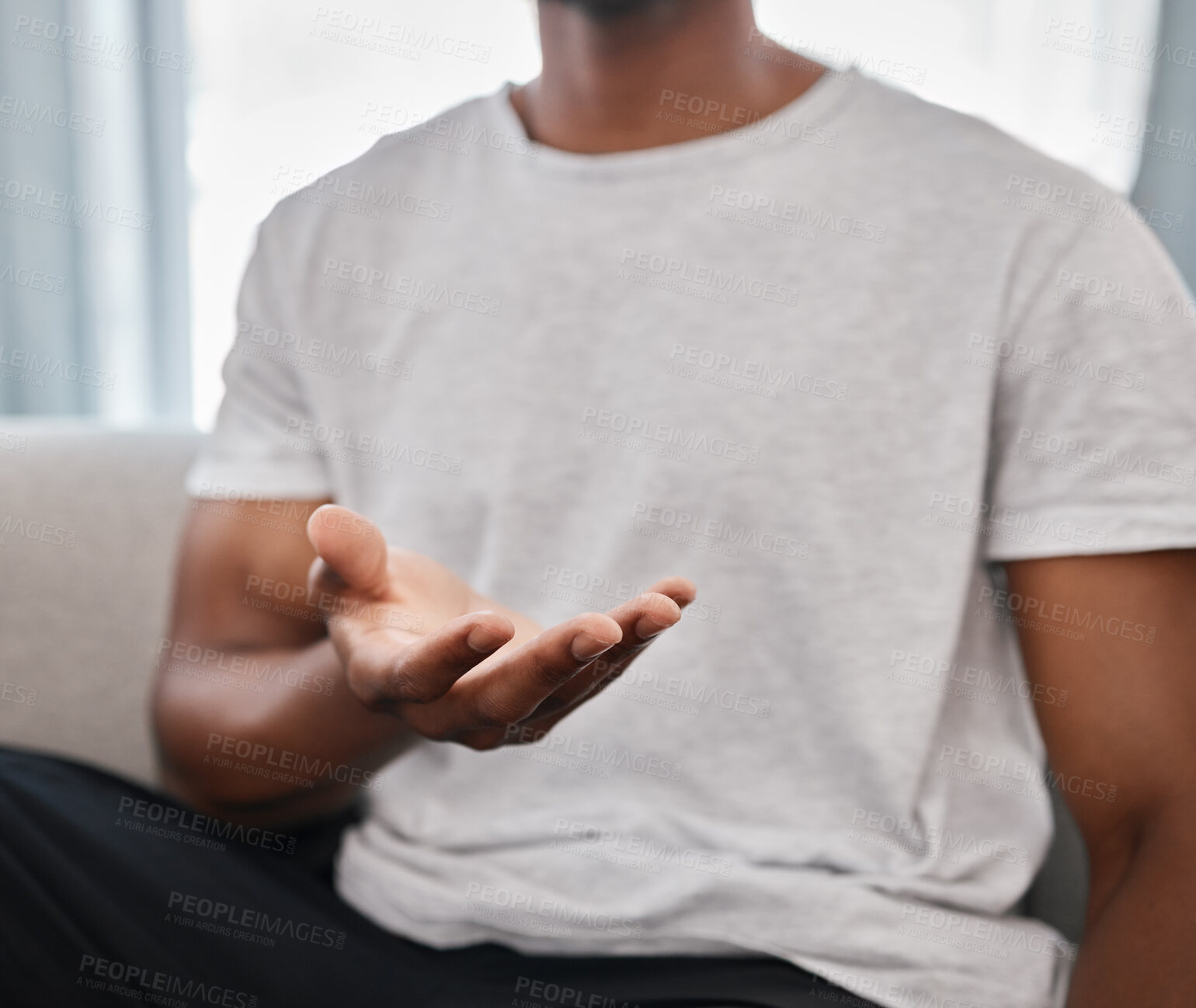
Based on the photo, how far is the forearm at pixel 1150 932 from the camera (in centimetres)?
51

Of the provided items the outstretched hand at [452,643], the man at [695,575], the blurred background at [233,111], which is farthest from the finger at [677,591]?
the blurred background at [233,111]

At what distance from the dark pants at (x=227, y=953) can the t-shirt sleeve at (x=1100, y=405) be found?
0.30m

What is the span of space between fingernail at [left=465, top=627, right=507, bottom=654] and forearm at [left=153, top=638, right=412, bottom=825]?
9.8 inches

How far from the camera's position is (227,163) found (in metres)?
1.66

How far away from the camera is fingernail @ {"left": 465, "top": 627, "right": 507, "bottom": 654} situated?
0.39 meters

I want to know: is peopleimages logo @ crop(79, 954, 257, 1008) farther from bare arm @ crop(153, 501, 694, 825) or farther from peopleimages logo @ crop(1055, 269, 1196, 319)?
peopleimages logo @ crop(1055, 269, 1196, 319)

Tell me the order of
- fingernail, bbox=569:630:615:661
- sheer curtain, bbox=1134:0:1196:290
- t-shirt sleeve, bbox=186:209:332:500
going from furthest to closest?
sheer curtain, bbox=1134:0:1196:290 → t-shirt sleeve, bbox=186:209:332:500 → fingernail, bbox=569:630:615:661

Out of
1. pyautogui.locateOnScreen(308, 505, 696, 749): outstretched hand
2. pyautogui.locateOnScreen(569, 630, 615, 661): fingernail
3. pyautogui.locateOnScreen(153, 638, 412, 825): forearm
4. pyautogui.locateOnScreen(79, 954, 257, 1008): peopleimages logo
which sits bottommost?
pyautogui.locateOnScreen(79, 954, 257, 1008): peopleimages logo

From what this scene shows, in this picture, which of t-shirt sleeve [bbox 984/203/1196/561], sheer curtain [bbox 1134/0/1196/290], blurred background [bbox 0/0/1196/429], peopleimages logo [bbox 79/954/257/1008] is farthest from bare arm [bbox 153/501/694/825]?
sheer curtain [bbox 1134/0/1196/290]

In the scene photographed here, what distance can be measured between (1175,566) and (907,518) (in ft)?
0.50

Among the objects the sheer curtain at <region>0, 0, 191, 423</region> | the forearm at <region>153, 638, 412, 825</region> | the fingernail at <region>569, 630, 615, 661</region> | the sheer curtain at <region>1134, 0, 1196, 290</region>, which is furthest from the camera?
the sheer curtain at <region>0, 0, 191, 423</region>

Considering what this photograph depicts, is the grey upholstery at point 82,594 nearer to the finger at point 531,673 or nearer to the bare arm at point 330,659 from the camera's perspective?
the bare arm at point 330,659

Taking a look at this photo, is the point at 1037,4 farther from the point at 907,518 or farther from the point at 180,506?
the point at 180,506

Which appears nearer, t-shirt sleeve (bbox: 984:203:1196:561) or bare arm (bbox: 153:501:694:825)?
bare arm (bbox: 153:501:694:825)
